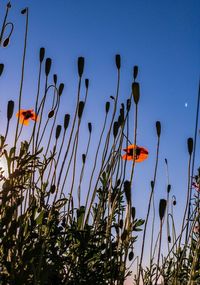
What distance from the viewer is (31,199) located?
8.59ft

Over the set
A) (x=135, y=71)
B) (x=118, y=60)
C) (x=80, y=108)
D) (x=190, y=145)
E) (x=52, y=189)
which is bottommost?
(x=52, y=189)

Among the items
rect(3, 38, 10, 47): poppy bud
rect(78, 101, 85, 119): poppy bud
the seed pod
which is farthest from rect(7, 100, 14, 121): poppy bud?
the seed pod

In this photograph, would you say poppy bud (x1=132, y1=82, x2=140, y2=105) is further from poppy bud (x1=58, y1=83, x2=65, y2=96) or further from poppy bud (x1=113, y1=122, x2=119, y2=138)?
poppy bud (x1=58, y1=83, x2=65, y2=96)

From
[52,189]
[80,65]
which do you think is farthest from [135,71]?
[52,189]

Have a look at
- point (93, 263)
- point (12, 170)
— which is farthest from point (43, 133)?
point (93, 263)

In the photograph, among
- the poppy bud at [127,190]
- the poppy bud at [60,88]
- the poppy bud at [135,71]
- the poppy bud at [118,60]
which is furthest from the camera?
the poppy bud at [60,88]

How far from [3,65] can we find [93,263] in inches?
53.6

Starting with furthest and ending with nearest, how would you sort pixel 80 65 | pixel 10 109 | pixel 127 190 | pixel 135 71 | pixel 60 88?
pixel 60 88, pixel 80 65, pixel 135 71, pixel 10 109, pixel 127 190

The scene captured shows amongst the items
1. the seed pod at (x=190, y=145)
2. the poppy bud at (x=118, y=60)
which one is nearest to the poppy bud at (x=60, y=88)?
the poppy bud at (x=118, y=60)

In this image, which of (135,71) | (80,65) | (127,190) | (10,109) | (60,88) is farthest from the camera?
(60,88)

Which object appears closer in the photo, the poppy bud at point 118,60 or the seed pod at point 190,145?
the seed pod at point 190,145

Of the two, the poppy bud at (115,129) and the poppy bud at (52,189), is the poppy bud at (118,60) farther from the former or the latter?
the poppy bud at (52,189)

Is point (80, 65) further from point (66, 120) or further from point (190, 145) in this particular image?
point (190, 145)

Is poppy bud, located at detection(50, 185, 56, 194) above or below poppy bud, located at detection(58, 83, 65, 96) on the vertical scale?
below
